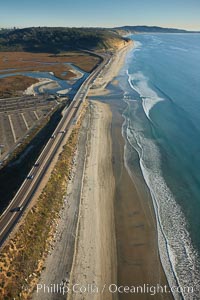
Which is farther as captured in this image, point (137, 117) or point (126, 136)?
point (137, 117)

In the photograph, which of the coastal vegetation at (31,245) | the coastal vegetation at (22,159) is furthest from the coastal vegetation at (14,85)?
the coastal vegetation at (31,245)

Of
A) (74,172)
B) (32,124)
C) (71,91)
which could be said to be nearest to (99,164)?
(74,172)

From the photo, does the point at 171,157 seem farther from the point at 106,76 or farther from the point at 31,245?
the point at 106,76

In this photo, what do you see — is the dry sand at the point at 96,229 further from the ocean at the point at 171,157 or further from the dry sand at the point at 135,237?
the ocean at the point at 171,157

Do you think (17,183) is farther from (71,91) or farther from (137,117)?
(71,91)

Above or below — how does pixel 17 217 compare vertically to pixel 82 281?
above

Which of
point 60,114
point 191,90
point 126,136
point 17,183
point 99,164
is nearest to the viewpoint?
point 17,183

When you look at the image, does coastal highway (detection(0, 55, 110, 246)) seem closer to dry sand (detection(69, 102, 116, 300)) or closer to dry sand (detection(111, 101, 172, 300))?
dry sand (detection(69, 102, 116, 300))

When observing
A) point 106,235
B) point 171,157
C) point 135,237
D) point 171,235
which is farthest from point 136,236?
Result: point 171,157
